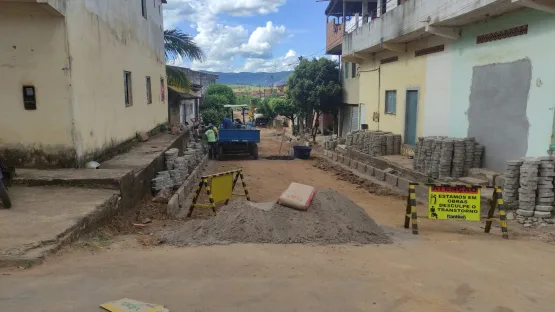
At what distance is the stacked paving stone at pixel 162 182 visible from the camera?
32.3 feet

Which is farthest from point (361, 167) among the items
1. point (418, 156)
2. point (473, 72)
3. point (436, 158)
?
point (473, 72)

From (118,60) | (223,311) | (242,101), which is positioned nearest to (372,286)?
(223,311)

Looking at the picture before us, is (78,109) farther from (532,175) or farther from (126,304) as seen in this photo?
(532,175)

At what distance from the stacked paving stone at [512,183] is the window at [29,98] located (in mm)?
9624

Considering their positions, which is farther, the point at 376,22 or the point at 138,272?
the point at 376,22

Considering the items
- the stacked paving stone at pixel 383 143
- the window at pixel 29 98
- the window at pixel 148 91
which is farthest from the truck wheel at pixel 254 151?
the window at pixel 29 98

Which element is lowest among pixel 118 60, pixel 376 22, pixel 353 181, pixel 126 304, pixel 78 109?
pixel 353 181

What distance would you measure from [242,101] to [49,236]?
65179mm

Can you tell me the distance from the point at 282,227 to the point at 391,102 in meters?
12.6

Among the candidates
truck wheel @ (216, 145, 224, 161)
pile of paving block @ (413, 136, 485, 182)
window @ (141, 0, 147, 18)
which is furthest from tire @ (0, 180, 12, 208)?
truck wheel @ (216, 145, 224, 161)

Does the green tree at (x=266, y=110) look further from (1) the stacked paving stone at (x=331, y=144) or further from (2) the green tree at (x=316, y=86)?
(1) the stacked paving stone at (x=331, y=144)

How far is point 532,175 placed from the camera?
7.95 metres

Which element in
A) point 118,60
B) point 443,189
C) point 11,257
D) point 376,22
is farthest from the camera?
point 376,22

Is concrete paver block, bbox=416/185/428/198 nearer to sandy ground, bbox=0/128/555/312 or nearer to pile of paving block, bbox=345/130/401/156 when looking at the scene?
sandy ground, bbox=0/128/555/312
